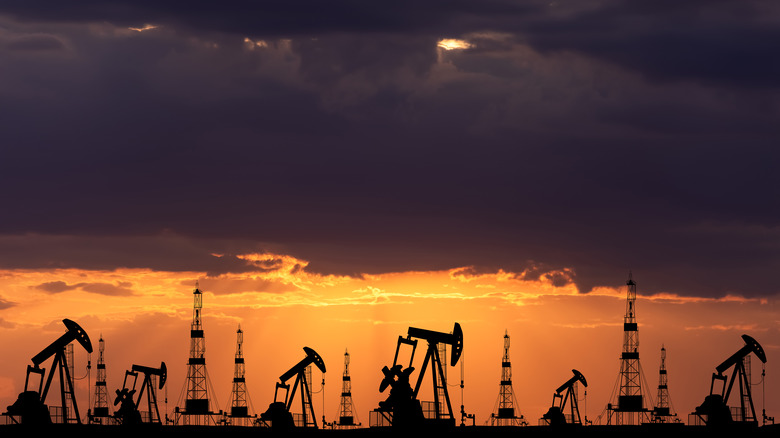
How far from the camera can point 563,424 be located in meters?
148

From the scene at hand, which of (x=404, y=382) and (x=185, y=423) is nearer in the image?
(x=404, y=382)

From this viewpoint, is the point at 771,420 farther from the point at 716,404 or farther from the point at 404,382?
the point at 404,382

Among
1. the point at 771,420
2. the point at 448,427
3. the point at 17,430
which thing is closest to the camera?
the point at 17,430

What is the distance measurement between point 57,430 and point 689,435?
65.2m

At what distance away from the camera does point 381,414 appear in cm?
13225

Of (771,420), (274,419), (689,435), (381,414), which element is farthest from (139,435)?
(771,420)

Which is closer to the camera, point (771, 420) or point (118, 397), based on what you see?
point (118, 397)

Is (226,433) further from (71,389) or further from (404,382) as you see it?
(404,382)

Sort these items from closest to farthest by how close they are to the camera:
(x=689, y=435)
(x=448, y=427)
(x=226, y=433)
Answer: (x=448, y=427) → (x=689, y=435) → (x=226, y=433)

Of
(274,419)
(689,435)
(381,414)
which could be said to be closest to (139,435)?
(274,419)

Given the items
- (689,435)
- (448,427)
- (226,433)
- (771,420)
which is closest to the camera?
(448,427)

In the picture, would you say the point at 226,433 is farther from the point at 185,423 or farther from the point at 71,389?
the point at 185,423

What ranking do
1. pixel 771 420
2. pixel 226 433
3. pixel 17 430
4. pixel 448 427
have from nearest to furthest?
pixel 17 430 < pixel 448 427 < pixel 226 433 < pixel 771 420

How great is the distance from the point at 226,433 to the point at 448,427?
3397 cm
